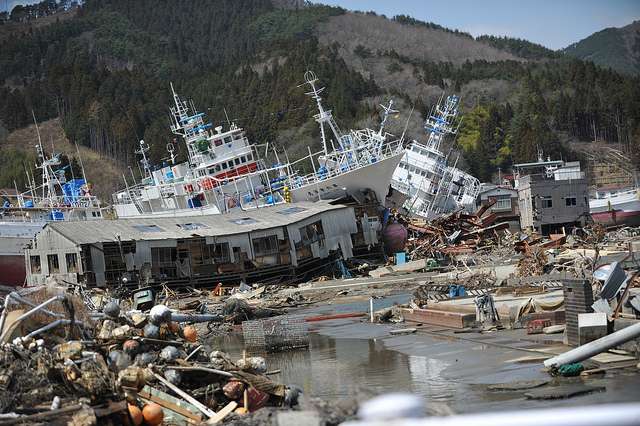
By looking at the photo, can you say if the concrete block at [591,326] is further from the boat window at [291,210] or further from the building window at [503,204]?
the building window at [503,204]

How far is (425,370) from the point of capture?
14.9 m

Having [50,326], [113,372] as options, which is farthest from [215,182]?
[113,372]

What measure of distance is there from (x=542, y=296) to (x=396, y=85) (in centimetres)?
14059

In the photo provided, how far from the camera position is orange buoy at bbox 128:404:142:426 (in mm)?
10773

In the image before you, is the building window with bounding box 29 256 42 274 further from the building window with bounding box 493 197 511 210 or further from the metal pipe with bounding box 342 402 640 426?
the building window with bounding box 493 197 511 210

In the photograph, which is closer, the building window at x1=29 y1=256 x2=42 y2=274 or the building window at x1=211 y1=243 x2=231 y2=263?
the building window at x1=29 y1=256 x2=42 y2=274

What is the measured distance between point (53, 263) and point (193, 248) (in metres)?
5.64

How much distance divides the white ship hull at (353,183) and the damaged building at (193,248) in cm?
716

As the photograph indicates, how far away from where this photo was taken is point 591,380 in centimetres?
1173

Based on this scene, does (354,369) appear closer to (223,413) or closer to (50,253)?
(223,413)

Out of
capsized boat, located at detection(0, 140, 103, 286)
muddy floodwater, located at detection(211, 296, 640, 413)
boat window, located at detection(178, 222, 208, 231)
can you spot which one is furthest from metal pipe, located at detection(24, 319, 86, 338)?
capsized boat, located at detection(0, 140, 103, 286)

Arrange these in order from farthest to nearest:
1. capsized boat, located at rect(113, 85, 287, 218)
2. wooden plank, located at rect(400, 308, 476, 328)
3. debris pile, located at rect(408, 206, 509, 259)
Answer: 1. capsized boat, located at rect(113, 85, 287, 218)
2. debris pile, located at rect(408, 206, 509, 259)
3. wooden plank, located at rect(400, 308, 476, 328)

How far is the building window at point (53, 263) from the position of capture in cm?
3788

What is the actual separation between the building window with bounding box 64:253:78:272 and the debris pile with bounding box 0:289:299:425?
23.0m
